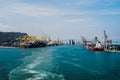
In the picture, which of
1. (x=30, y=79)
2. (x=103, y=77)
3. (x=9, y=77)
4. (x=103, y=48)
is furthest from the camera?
(x=103, y=48)

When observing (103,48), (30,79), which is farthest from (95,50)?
(30,79)

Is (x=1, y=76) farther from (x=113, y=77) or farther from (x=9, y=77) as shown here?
(x=113, y=77)

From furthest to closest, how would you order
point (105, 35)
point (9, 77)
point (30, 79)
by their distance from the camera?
point (105, 35)
point (9, 77)
point (30, 79)

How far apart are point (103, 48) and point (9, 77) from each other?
353 ft

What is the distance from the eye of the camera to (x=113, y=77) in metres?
58.2

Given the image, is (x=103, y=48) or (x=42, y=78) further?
(x=103, y=48)

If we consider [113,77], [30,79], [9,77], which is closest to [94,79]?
[113,77]

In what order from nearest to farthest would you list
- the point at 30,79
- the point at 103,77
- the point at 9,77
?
the point at 30,79 → the point at 9,77 → the point at 103,77

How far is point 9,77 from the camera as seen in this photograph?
180 feet

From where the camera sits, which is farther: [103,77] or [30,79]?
[103,77]

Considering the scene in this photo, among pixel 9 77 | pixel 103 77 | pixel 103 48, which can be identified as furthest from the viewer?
pixel 103 48

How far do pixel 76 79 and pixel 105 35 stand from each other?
387 feet

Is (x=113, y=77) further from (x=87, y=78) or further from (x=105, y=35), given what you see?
(x=105, y=35)

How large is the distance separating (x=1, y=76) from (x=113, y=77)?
22.8m
